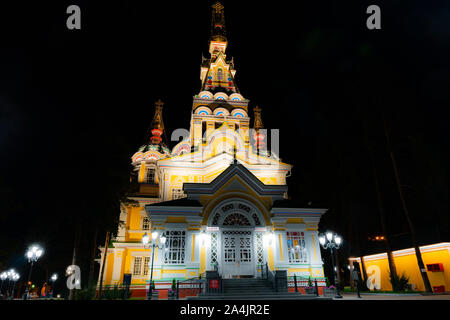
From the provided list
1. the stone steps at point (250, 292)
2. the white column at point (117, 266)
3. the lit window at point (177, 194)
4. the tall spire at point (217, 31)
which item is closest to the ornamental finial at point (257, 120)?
the tall spire at point (217, 31)

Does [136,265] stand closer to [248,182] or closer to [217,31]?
Result: [248,182]

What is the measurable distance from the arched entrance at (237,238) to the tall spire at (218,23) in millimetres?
34239

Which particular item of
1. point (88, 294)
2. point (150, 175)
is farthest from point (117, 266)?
point (150, 175)

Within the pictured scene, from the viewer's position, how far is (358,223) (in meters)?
27.7

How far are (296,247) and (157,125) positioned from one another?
1050 inches

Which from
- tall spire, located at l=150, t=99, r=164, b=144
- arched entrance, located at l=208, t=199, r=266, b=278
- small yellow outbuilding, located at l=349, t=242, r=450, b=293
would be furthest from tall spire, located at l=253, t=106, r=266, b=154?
arched entrance, located at l=208, t=199, r=266, b=278

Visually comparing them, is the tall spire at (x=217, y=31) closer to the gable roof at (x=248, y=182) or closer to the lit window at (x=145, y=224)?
the lit window at (x=145, y=224)

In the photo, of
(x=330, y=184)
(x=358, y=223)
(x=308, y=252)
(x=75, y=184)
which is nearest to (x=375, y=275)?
(x=358, y=223)

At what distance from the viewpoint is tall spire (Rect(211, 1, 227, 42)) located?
4572cm

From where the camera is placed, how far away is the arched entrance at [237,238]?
18438mm

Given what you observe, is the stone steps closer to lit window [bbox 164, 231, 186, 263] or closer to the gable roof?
lit window [bbox 164, 231, 186, 263]

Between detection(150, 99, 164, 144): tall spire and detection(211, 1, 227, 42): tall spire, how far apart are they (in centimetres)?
1427
